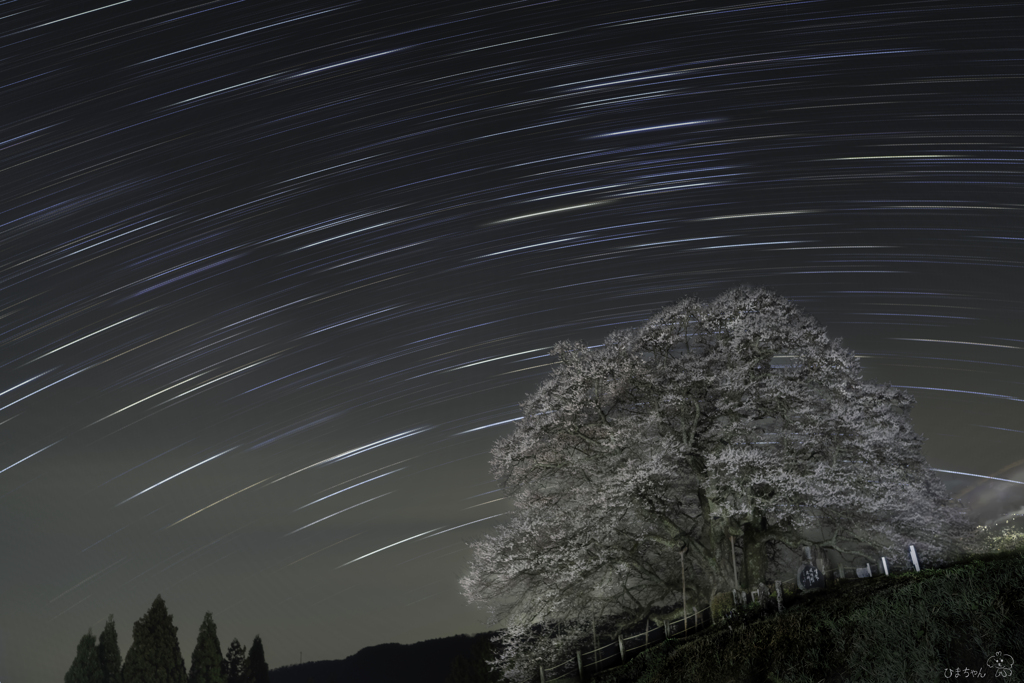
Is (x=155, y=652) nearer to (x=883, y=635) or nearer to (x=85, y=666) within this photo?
(x=85, y=666)

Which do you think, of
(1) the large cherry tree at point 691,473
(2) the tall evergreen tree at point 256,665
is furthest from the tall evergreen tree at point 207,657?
(1) the large cherry tree at point 691,473

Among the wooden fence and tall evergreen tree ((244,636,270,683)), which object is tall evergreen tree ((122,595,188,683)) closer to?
tall evergreen tree ((244,636,270,683))

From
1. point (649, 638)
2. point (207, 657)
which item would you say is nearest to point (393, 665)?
point (207, 657)

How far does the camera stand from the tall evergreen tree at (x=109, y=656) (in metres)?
52.3

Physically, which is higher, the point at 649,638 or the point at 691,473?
the point at 691,473

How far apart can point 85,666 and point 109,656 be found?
66.5 inches

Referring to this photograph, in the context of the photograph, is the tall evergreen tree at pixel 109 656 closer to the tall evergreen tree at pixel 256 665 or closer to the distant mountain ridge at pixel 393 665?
the tall evergreen tree at pixel 256 665

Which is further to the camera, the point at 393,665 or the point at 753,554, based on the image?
the point at 393,665

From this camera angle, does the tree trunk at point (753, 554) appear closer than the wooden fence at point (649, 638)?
No

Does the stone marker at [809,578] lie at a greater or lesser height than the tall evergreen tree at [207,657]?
lesser

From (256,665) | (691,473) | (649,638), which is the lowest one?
(649,638)

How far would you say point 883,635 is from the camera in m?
9.48

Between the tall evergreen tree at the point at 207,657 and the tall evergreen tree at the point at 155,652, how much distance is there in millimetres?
3318

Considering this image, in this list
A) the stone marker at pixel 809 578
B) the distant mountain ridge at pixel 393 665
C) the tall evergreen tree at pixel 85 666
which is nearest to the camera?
the stone marker at pixel 809 578
